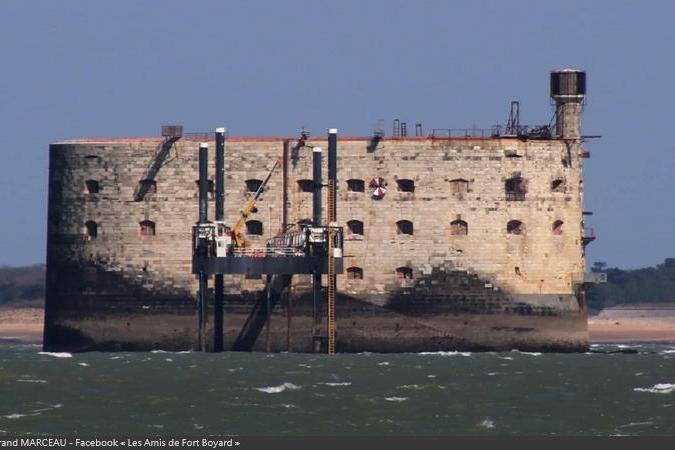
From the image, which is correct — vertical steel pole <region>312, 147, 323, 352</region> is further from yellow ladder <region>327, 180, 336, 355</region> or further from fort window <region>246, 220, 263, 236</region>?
fort window <region>246, 220, 263, 236</region>

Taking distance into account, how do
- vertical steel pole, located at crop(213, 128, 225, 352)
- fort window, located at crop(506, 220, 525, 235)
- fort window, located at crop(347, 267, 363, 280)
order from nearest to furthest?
vertical steel pole, located at crop(213, 128, 225, 352), fort window, located at crop(347, 267, 363, 280), fort window, located at crop(506, 220, 525, 235)

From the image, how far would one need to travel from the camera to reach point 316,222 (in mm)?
92000

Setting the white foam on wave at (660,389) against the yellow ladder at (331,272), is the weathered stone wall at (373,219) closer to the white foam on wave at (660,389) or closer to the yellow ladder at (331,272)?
the yellow ladder at (331,272)

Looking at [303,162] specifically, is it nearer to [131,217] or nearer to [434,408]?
[131,217]

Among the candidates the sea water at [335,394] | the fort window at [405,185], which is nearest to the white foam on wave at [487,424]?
the sea water at [335,394]

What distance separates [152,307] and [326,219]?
781 centimetres

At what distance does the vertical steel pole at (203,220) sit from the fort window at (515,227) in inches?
467

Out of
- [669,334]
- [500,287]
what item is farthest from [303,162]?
[669,334]

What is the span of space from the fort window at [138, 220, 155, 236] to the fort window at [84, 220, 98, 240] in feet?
6.07

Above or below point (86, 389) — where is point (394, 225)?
above

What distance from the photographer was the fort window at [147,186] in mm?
94250

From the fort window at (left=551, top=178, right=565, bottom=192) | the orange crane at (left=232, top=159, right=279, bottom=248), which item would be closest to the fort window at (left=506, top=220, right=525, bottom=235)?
the fort window at (left=551, top=178, right=565, bottom=192)

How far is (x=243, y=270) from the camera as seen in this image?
300ft

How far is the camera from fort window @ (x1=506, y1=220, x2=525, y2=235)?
93688 mm
